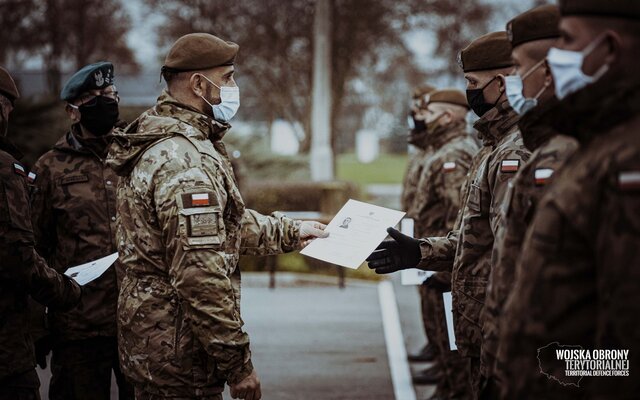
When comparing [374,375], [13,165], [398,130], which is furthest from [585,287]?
[398,130]

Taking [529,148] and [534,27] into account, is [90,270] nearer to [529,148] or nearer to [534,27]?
[529,148]

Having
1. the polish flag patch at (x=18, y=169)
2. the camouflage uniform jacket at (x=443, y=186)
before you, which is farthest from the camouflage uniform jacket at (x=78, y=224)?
the camouflage uniform jacket at (x=443, y=186)

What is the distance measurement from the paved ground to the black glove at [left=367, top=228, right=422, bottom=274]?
3041 millimetres

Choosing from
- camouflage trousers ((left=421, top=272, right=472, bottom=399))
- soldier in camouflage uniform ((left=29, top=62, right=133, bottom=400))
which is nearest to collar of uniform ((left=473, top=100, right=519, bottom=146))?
camouflage trousers ((left=421, top=272, right=472, bottom=399))

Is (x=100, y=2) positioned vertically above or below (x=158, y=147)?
above

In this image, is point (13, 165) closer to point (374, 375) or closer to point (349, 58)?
point (374, 375)

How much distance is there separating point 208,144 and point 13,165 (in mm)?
1041

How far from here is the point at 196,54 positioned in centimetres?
414

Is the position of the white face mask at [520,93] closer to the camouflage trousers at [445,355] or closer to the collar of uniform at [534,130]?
the collar of uniform at [534,130]

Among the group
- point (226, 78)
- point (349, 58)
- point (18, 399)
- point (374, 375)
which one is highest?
point (349, 58)

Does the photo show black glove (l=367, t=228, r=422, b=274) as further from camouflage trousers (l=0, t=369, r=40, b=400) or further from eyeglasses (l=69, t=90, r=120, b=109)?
eyeglasses (l=69, t=90, r=120, b=109)

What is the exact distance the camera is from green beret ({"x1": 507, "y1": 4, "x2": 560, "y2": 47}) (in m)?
3.42

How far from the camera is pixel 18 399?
4.47 meters

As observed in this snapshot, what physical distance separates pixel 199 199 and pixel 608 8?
191 centimetres
